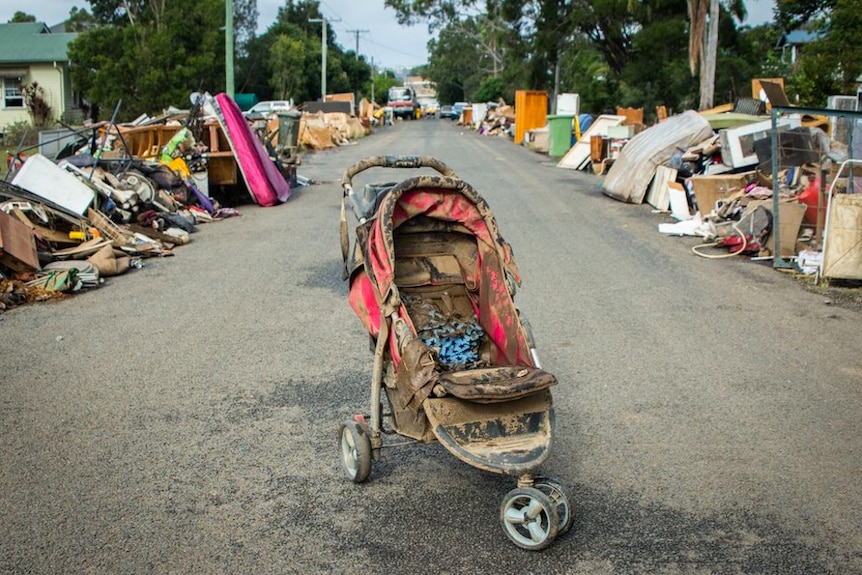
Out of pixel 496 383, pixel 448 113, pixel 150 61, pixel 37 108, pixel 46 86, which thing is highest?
pixel 150 61

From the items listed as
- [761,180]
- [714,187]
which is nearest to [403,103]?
[714,187]

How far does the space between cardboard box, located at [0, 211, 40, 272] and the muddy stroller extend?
210 inches

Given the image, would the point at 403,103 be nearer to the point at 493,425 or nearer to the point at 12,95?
the point at 12,95

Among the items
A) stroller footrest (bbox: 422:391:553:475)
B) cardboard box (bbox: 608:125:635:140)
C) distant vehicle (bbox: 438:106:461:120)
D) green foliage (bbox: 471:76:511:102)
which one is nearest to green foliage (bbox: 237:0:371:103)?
distant vehicle (bbox: 438:106:461:120)

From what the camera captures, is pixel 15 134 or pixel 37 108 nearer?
pixel 15 134

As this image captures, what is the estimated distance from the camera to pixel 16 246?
998cm

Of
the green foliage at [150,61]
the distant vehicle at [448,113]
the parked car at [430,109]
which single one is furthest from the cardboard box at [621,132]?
the parked car at [430,109]

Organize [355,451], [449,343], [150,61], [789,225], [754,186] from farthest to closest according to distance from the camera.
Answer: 1. [150,61]
2. [754,186]
3. [789,225]
4. [449,343]
5. [355,451]

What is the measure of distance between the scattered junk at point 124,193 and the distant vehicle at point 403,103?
60256 millimetres

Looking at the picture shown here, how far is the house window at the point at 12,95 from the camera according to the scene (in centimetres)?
4267

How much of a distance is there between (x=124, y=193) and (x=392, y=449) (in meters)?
9.12

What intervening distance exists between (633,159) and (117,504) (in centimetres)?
1482

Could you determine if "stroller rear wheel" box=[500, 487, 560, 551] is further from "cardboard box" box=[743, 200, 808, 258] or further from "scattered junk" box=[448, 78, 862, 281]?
"cardboard box" box=[743, 200, 808, 258]

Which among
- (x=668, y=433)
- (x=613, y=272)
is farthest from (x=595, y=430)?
(x=613, y=272)
